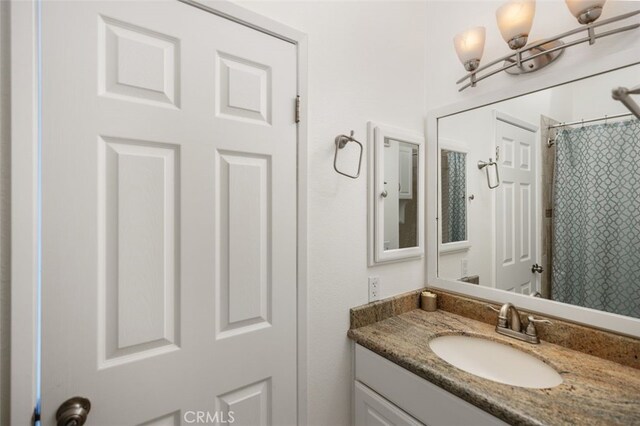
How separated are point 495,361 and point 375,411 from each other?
526 millimetres

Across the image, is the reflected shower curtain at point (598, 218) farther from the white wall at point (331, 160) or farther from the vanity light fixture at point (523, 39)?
the white wall at point (331, 160)

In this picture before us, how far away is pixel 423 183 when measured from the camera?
5.15 ft

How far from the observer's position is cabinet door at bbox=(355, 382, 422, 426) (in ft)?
3.39

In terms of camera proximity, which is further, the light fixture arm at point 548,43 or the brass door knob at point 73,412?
the light fixture arm at point 548,43

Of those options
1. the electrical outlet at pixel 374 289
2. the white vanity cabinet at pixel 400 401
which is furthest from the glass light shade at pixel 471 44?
the white vanity cabinet at pixel 400 401

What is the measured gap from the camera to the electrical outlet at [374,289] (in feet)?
4.36

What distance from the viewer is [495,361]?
1.14 metres

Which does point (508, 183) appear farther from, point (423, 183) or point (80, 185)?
point (80, 185)

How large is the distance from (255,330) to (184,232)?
420mm

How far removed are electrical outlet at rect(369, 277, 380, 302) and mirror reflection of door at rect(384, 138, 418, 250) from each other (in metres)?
0.16

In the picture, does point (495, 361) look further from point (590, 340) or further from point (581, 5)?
point (581, 5)

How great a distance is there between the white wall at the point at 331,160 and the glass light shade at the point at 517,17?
1.55ft

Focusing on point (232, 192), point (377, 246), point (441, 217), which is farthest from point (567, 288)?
point (232, 192)

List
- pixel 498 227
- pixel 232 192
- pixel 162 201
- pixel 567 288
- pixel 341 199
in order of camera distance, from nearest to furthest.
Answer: pixel 162 201 < pixel 232 192 < pixel 567 288 < pixel 341 199 < pixel 498 227
